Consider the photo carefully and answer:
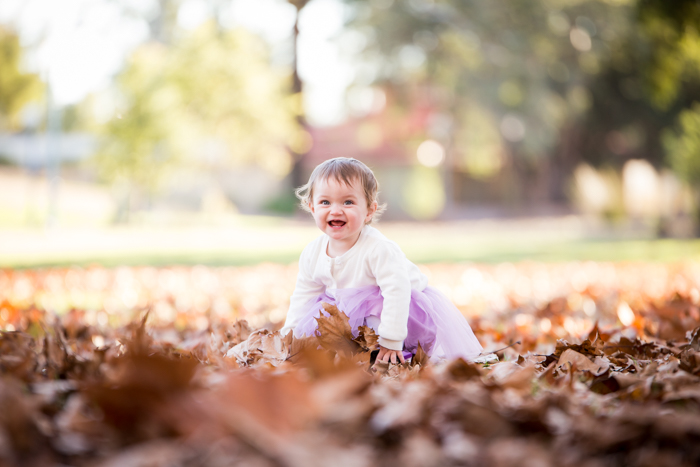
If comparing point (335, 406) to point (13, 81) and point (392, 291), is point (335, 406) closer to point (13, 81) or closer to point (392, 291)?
point (392, 291)

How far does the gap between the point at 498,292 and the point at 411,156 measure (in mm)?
26194

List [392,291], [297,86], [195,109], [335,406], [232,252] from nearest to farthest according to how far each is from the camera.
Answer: [335,406], [392,291], [232,252], [195,109], [297,86]

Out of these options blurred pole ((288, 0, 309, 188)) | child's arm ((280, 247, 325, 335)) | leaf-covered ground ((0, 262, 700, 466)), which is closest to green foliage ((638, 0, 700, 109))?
leaf-covered ground ((0, 262, 700, 466))

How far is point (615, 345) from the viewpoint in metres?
2.37

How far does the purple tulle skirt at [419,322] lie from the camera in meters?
2.50

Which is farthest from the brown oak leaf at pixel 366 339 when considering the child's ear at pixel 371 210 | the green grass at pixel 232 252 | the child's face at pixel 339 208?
the green grass at pixel 232 252

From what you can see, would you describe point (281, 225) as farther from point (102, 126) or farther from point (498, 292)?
point (498, 292)

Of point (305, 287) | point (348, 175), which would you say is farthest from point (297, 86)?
point (348, 175)

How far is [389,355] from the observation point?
2354mm

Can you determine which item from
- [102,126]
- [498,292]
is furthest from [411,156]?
[498,292]

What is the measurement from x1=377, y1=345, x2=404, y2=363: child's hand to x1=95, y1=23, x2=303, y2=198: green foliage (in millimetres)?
19200

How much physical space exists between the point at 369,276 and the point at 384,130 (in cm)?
2691

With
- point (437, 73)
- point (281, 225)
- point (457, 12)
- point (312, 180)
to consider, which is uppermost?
point (457, 12)

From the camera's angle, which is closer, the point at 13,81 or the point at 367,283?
the point at 367,283
